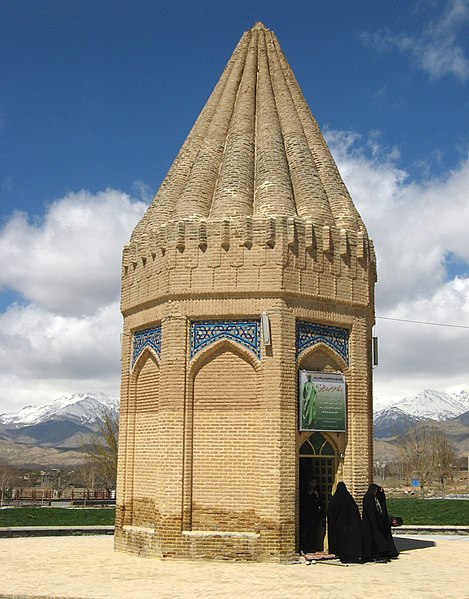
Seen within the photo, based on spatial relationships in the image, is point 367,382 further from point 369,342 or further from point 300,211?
A: point 300,211

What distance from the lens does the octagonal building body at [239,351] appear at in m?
13.0

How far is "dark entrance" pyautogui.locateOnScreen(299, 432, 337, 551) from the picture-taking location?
1366 cm

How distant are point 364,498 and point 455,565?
1.81 metres

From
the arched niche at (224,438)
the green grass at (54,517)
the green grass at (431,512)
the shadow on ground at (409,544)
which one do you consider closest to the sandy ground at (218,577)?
the shadow on ground at (409,544)

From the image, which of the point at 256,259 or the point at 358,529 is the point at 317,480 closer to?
the point at 358,529

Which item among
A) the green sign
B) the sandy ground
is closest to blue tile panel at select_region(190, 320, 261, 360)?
the green sign

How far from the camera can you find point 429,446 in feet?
230

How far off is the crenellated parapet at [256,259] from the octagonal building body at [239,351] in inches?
1.0

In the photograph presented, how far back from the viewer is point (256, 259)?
13734mm

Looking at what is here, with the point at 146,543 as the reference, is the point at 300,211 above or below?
above

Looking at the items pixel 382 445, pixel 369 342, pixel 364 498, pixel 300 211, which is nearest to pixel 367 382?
pixel 369 342

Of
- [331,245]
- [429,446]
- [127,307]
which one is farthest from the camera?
[429,446]

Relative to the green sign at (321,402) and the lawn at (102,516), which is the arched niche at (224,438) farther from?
the lawn at (102,516)

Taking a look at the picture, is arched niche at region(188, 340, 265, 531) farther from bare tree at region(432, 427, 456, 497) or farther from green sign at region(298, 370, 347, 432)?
bare tree at region(432, 427, 456, 497)
